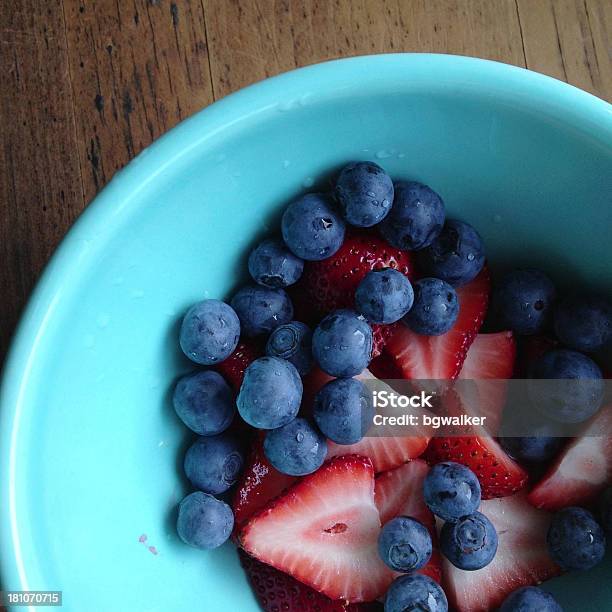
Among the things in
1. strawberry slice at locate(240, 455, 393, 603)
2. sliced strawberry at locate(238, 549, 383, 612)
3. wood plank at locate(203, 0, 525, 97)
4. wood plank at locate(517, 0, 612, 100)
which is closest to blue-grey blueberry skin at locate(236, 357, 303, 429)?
strawberry slice at locate(240, 455, 393, 603)

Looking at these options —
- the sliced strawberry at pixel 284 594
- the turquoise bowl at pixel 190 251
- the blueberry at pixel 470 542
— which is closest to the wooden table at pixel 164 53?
the turquoise bowl at pixel 190 251

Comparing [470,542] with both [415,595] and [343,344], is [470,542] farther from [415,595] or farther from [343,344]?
[343,344]

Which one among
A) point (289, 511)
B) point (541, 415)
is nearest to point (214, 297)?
point (289, 511)

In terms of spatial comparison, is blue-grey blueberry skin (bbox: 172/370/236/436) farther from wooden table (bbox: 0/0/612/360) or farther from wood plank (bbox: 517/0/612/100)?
wood plank (bbox: 517/0/612/100)

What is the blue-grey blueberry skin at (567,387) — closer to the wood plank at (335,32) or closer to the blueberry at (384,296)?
the blueberry at (384,296)

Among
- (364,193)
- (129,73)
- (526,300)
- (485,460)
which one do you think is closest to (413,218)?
(364,193)
